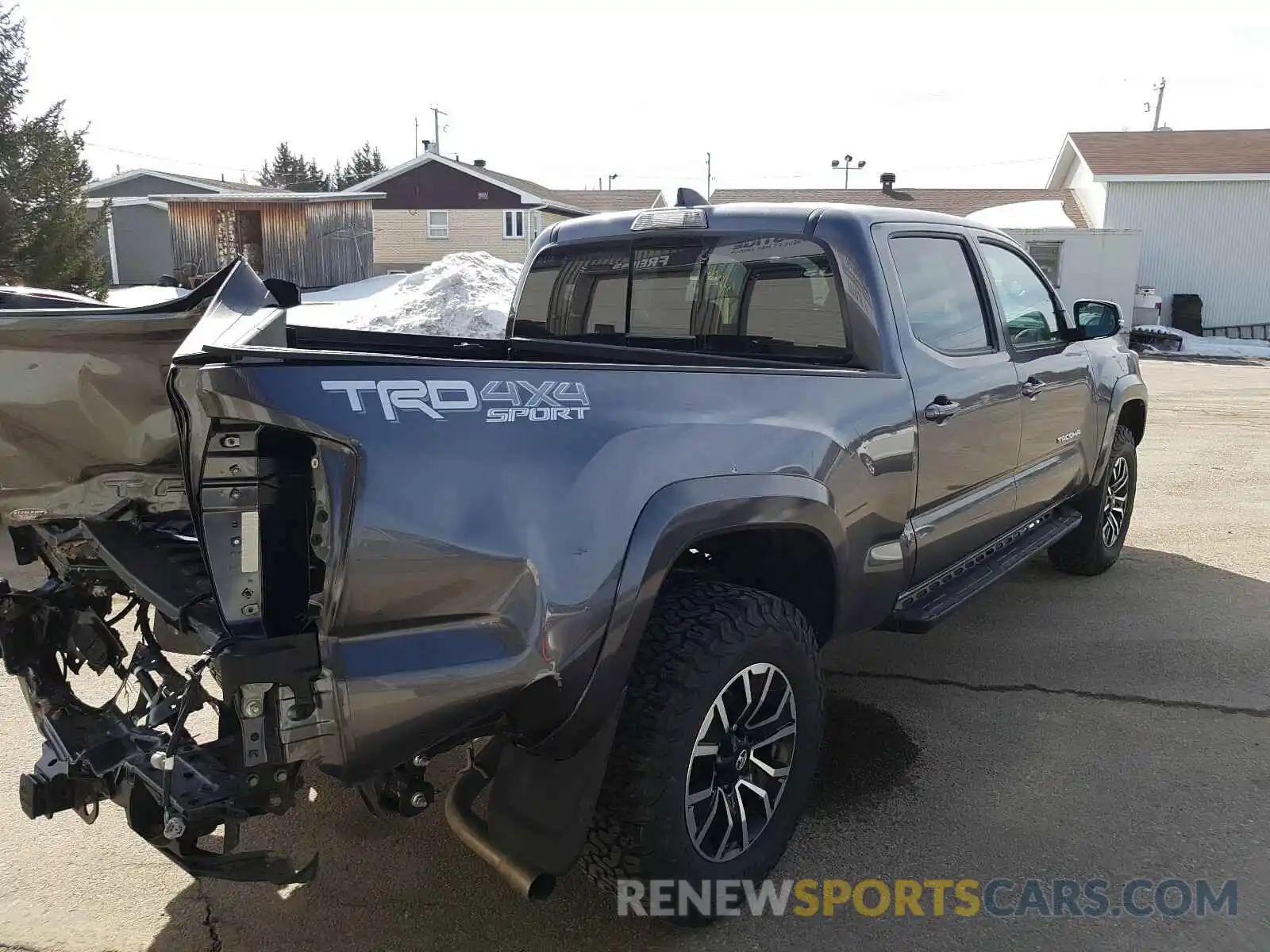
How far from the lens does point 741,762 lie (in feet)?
9.31

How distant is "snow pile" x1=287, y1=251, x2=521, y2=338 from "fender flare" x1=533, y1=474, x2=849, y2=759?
1437 cm

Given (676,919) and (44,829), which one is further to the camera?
(44,829)

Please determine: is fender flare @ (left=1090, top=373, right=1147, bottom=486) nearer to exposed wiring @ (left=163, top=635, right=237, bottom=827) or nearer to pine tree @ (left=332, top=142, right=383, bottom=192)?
exposed wiring @ (left=163, top=635, right=237, bottom=827)

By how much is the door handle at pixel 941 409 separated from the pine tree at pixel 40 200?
1835cm

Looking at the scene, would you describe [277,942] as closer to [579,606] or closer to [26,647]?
[26,647]

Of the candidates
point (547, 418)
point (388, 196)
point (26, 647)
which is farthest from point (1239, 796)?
point (388, 196)

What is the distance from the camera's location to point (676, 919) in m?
2.74

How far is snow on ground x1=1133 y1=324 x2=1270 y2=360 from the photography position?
23.8m

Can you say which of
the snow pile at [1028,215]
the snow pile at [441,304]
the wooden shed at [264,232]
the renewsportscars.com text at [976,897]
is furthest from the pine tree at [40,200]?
the snow pile at [1028,215]

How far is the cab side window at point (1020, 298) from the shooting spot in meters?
4.56

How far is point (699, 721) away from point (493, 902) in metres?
0.89

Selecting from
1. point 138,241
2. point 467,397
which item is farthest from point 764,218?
point 138,241

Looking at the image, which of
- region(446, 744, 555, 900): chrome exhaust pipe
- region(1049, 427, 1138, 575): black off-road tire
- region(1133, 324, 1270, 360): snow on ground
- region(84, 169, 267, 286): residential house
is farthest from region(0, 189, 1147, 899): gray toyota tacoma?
region(84, 169, 267, 286): residential house

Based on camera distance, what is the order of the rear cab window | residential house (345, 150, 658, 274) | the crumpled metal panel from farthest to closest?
residential house (345, 150, 658, 274) → the rear cab window → the crumpled metal panel
